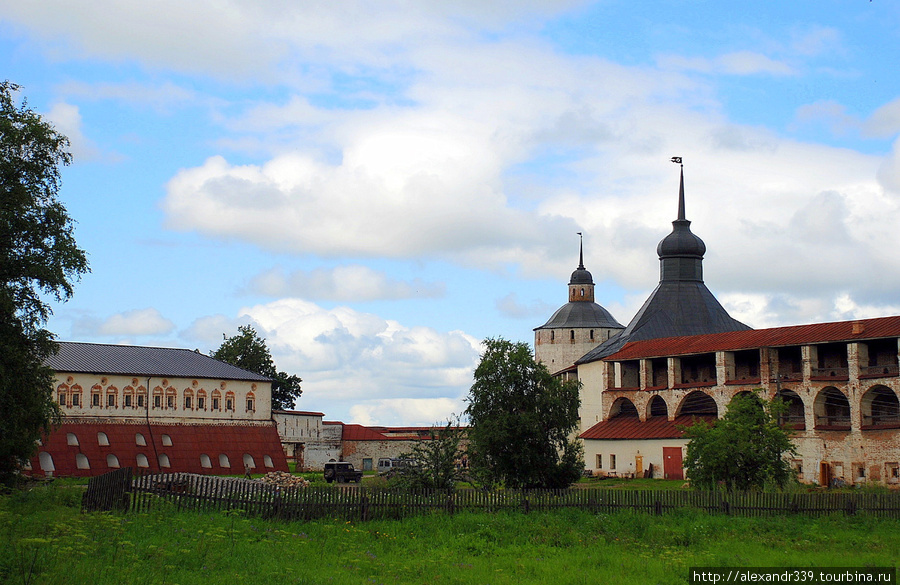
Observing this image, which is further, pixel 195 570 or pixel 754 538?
pixel 754 538

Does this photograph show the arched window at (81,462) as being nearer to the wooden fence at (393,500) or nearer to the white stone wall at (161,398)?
the white stone wall at (161,398)

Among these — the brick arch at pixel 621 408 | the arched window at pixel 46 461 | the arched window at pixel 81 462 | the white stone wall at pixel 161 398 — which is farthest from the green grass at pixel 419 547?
the brick arch at pixel 621 408

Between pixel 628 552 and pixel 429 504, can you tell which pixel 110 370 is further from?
pixel 628 552

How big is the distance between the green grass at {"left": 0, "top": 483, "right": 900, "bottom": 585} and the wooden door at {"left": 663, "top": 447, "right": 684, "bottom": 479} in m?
28.3

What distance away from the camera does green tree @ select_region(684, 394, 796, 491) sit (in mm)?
29812

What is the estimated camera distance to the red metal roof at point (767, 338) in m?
47.9

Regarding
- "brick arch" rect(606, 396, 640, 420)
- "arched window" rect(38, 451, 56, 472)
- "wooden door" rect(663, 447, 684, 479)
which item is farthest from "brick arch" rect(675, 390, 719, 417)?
"arched window" rect(38, 451, 56, 472)

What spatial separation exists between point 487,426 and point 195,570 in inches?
690

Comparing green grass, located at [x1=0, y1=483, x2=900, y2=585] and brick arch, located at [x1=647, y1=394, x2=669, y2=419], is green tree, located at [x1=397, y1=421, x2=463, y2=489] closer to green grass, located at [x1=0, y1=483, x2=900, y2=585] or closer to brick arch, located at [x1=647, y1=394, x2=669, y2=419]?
green grass, located at [x1=0, y1=483, x2=900, y2=585]

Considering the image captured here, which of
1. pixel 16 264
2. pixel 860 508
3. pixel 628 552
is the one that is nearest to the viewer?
pixel 628 552

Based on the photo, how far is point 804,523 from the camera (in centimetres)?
2414

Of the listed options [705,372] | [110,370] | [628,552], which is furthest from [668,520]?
[110,370]

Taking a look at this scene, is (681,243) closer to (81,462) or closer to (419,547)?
(81,462)

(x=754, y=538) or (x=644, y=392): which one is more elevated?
(x=644, y=392)
